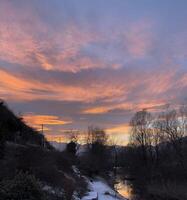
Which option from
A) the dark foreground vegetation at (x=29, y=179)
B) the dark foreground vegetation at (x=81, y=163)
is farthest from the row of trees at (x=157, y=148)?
the dark foreground vegetation at (x=29, y=179)

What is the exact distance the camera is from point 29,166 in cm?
2291

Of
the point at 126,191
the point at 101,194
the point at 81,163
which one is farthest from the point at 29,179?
the point at 81,163

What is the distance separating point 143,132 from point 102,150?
1707cm

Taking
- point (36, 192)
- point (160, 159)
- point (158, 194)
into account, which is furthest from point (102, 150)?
point (36, 192)

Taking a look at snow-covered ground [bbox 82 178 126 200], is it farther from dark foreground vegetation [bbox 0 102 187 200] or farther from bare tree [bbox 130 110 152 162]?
bare tree [bbox 130 110 152 162]

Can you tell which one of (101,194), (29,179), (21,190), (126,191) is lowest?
(126,191)

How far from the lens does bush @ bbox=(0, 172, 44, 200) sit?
42.0 feet

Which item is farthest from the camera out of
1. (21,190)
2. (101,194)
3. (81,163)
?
(81,163)

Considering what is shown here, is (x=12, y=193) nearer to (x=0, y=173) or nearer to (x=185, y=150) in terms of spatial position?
(x=0, y=173)

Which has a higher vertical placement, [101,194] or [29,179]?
[29,179]

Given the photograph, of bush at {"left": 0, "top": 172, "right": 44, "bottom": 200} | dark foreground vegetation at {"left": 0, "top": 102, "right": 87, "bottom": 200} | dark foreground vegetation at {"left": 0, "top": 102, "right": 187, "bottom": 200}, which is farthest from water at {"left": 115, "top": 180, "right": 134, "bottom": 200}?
bush at {"left": 0, "top": 172, "right": 44, "bottom": 200}

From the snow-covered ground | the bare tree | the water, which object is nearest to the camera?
the snow-covered ground

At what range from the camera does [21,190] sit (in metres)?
13.2

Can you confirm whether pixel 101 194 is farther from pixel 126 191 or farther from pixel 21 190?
pixel 126 191
